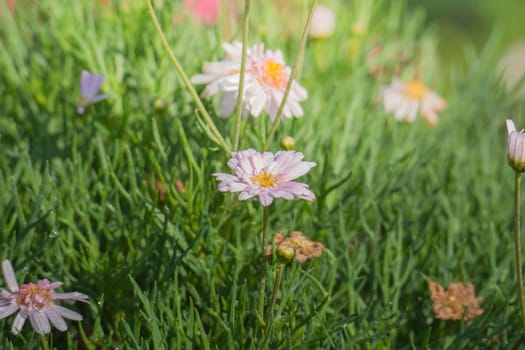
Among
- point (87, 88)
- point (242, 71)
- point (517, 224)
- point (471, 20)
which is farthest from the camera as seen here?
point (471, 20)

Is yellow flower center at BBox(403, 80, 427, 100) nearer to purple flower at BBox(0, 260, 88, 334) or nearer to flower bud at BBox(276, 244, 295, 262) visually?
flower bud at BBox(276, 244, 295, 262)

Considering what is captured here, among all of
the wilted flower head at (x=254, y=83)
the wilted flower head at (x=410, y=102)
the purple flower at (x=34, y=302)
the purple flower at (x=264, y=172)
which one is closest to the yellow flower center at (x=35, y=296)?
the purple flower at (x=34, y=302)

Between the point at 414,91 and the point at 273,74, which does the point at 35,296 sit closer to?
the point at 273,74

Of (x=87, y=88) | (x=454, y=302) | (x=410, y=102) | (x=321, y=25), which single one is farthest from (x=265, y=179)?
(x=321, y=25)

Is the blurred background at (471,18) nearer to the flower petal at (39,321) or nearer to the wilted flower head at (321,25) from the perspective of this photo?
the wilted flower head at (321,25)

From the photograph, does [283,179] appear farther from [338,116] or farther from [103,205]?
[338,116]

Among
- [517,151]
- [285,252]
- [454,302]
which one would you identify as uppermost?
[517,151]
